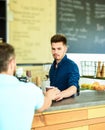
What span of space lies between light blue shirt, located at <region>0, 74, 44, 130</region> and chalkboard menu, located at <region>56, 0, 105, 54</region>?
9.86 ft

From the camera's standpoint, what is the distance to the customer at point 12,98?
1.44 meters

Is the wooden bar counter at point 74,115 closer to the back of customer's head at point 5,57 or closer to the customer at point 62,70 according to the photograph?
the customer at point 62,70

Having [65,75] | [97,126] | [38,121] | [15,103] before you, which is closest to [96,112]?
[97,126]

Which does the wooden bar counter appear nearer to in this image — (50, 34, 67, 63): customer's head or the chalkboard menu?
(50, 34, 67, 63): customer's head

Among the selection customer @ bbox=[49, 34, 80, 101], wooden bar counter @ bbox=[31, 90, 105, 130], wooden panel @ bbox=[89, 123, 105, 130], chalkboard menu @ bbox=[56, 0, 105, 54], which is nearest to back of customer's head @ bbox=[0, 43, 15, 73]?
wooden bar counter @ bbox=[31, 90, 105, 130]

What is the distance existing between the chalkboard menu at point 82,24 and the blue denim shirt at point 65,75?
2.04 meters

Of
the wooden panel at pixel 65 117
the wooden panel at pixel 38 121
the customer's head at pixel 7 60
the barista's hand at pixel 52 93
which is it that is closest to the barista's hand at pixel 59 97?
the barista's hand at pixel 52 93

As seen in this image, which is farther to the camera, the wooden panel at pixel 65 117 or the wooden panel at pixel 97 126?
the wooden panel at pixel 97 126

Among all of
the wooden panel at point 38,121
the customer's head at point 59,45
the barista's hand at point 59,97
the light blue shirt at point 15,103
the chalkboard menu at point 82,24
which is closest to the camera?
the light blue shirt at point 15,103

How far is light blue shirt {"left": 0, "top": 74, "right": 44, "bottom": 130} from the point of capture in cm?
144

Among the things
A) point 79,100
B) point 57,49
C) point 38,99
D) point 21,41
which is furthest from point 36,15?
point 38,99

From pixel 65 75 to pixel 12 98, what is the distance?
39.4 inches

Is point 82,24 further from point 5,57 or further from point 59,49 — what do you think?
point 5,57

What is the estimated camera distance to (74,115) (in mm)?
2113
